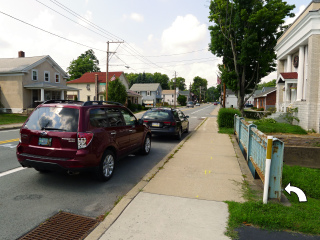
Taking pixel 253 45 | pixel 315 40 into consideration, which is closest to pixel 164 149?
pixel 315 40

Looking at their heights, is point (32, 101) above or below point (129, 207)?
above

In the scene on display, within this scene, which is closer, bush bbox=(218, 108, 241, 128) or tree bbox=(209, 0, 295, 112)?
bush bbox=(218, 108, 241, 128)

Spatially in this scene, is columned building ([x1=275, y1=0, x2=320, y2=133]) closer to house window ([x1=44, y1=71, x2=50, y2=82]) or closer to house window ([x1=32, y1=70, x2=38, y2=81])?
house window ([x1=32, y1=70, x2=38, y2=81])

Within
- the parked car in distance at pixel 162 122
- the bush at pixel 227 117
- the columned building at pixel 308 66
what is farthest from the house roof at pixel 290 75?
the parked car in distance at pixel 162 122

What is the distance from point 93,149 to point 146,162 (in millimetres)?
2746

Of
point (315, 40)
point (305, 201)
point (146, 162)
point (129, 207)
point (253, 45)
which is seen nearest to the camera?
point (129, 207)

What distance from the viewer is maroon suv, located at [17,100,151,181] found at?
15.5ft

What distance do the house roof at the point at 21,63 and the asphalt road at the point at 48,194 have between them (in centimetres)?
2640

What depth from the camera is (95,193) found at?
15.7ft

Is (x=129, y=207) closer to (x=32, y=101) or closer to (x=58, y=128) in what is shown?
(x=58, y=128)

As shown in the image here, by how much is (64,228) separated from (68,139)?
1.78 m

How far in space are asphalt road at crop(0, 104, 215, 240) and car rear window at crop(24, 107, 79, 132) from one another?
1.26 m

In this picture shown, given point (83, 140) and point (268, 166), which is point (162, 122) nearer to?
point (83, 140)

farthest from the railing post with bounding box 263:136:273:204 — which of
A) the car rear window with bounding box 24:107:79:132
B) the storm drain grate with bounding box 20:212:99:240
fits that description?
the car rear window with bounding box 24:107:79:132
